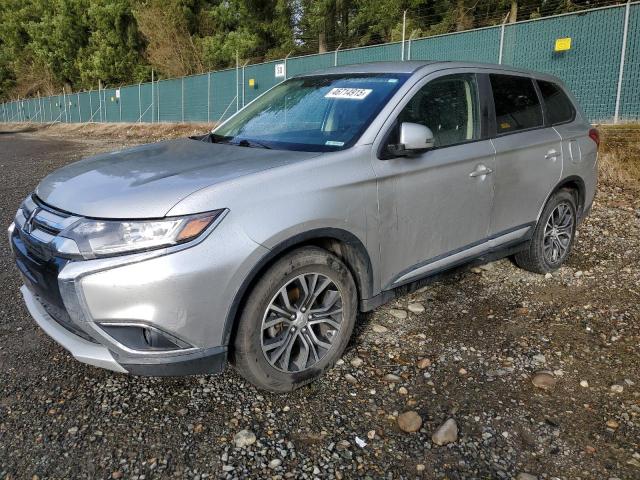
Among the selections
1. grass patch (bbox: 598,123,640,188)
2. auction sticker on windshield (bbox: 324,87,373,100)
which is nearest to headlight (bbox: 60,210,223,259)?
auction sticker on windshield (bbox: 324,87,373,100)

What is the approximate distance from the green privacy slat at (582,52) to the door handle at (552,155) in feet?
25.1

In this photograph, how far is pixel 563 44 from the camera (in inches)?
442

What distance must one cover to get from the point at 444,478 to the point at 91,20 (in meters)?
49.5

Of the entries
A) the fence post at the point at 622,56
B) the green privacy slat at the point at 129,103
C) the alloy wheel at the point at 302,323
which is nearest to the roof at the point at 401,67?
the alloy wheel at the point at 302,323

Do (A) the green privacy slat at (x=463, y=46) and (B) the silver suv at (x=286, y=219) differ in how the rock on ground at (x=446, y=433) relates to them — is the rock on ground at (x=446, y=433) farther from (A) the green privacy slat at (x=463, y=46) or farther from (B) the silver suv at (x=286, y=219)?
(A) the green privacy slat at (x=463, y=46)

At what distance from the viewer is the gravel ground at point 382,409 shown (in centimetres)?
225

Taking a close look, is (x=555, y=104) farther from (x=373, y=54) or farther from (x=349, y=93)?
(x=373, y=54)

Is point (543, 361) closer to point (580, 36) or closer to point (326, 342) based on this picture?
point (326, 342)

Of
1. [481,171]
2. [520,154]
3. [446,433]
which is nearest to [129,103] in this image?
[520,154]

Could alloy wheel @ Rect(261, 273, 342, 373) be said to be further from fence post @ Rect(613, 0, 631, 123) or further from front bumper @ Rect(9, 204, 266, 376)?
fence post @ Rect(613, 0, 631, 123)

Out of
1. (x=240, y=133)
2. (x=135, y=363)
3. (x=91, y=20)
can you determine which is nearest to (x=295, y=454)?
(x=135, y=363)

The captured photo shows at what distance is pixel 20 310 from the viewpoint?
3801 millimetres

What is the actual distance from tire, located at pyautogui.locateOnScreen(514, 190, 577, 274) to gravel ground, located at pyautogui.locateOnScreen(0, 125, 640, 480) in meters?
0.62

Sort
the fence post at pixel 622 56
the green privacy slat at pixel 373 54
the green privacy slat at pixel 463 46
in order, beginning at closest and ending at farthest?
the fence post at pixel 622 56, the green privacy slat at pixel 463 46, the green privacy slat at pixel 373 54
